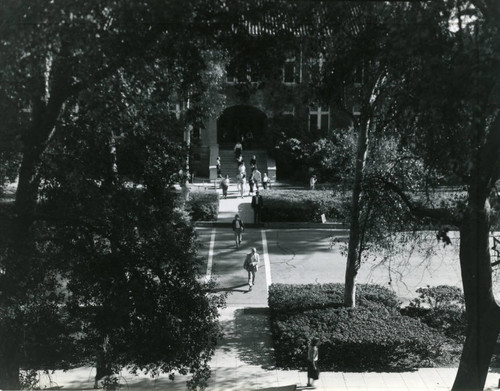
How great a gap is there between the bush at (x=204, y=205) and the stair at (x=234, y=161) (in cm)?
857

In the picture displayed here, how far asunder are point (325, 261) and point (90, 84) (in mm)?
13972

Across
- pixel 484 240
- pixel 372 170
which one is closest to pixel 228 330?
pixel 372 170

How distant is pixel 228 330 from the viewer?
47.6 feet

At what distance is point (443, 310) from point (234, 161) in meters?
23.4

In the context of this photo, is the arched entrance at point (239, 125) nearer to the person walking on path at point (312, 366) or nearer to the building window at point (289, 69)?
the person walking on path at point (312, 366)

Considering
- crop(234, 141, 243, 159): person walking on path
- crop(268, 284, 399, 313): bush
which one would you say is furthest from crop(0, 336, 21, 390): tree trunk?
crop(234, 141, 243, 159): person walking on path

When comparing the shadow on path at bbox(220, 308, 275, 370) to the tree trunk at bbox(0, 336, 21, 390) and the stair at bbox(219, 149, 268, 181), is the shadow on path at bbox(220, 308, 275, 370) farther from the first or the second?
the stair at bbox(219, 149, 268, 181)

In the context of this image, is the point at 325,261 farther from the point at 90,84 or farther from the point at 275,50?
the point at 90,84

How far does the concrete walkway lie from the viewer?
39.0ft

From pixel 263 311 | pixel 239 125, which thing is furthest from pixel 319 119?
pixel 263 311

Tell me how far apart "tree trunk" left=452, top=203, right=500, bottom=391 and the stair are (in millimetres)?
25859

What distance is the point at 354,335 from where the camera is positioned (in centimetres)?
1319

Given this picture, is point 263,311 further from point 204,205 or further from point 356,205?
point 204,205

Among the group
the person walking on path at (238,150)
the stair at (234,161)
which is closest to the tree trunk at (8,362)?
the stair at (234,161)
